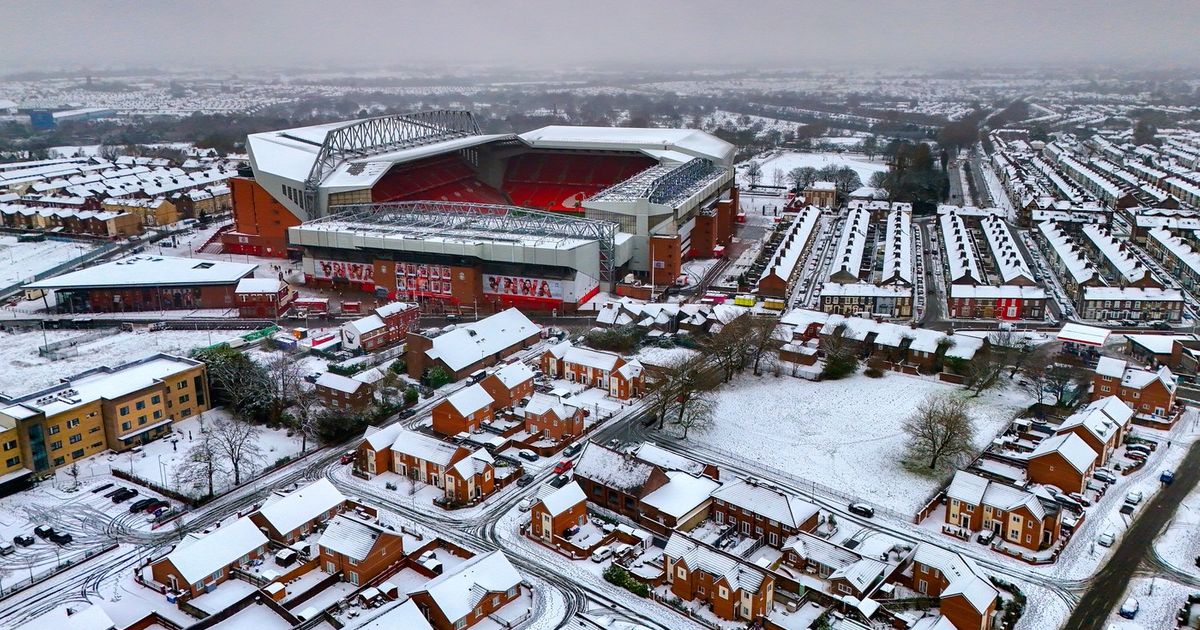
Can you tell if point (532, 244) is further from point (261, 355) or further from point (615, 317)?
point (261, 355)

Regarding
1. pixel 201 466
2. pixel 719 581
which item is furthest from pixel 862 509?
pixel 201 466

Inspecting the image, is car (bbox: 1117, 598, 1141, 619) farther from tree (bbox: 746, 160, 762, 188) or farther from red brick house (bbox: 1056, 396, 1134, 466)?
tree (bbox: 746, 160, 762, 188)

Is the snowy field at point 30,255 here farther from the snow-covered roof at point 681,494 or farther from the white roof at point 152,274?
the snow-covered roof at point 681,494

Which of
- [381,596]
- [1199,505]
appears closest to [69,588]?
[381,596]

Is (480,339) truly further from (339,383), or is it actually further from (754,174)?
(754,174)

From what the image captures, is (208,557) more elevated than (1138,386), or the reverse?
(1138,386)

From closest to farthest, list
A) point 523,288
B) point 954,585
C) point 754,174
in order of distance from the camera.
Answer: point 954,585
point 523,288
point 754,174

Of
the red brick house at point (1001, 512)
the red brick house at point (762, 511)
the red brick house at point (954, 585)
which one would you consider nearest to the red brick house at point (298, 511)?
the red brick house at point (762, 511)
